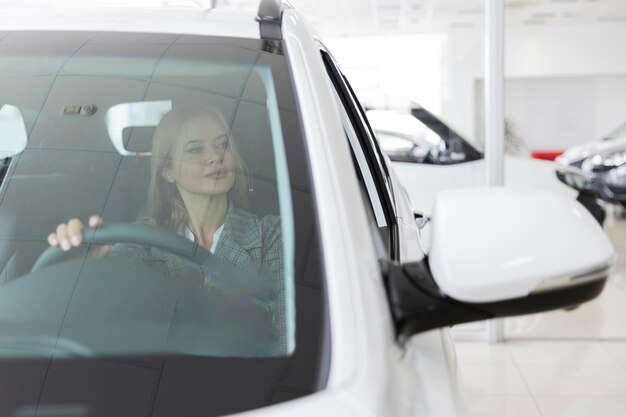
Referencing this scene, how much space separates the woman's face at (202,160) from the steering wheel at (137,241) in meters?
0.07

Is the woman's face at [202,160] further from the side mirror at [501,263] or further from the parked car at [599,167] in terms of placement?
the parked car at [599,167]

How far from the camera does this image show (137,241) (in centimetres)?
104

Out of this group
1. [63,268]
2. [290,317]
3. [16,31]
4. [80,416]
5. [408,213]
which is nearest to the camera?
[80,416]

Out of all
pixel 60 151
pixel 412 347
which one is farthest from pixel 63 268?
pixel 412 347

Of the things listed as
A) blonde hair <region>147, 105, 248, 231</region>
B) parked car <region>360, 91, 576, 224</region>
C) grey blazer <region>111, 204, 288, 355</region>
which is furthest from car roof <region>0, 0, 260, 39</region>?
parked car <region>360, 91, 576, 224</region>

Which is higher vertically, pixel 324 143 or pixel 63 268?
pixel 324 143

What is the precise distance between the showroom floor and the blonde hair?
224 centimetres

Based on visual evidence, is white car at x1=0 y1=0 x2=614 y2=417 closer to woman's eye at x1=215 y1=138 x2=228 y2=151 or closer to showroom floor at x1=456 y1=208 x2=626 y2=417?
woman's eye at x1=215 y1=138 x2=228 y2=151

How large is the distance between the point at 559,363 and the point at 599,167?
1126 millimetres

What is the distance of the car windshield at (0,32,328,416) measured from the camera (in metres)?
0.85

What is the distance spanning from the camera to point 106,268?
3.30ft

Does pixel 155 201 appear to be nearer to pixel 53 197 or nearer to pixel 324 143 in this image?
pixel 53 197

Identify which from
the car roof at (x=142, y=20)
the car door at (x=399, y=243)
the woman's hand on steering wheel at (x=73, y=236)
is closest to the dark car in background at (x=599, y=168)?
the car door at (x=399, y=243)

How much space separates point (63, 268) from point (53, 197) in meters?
0.11
